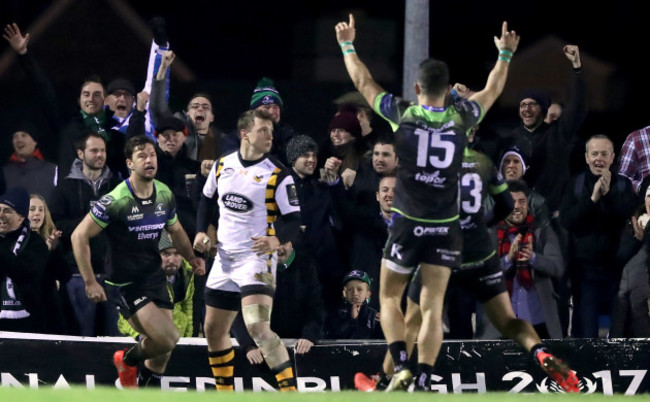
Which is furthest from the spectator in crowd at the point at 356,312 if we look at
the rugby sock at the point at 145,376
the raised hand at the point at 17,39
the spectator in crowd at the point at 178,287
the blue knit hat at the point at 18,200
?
the raised hand at the point at 17,39

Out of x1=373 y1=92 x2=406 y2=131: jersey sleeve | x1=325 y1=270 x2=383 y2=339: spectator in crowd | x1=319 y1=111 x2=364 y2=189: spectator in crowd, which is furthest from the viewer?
x1=319 y1=111 x2=364 y2=189: spectator in crowd

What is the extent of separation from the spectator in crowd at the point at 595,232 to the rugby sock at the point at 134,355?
13.1 feet

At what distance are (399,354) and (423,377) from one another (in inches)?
9.5

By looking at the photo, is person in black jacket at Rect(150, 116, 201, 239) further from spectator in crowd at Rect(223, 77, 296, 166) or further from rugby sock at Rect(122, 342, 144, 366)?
rugby sock at Rect(122, 342, 144, 366)

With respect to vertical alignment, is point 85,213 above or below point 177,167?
below

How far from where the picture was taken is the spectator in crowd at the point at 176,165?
14.8 metres

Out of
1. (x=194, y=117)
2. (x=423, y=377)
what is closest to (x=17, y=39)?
(x=194, y=117)

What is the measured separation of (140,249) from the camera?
13.4m

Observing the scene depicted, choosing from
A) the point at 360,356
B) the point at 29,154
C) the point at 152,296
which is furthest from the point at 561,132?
the point at 29,154

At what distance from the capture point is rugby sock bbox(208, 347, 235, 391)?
1309 centimetres

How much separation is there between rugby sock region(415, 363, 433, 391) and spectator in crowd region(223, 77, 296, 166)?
366cm

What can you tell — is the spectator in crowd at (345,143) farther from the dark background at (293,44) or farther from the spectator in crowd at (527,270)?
the dark background at (293,44)

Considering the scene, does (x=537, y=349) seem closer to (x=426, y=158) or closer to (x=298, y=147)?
(x=426, y=158)

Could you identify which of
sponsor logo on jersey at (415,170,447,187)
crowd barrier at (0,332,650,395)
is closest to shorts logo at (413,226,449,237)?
sponsor logo on jersey at (415,170,447,187)
